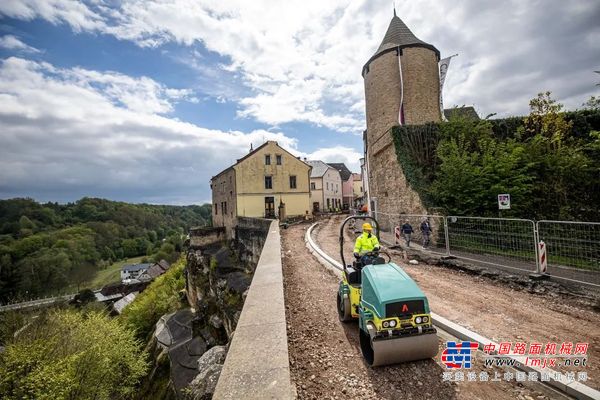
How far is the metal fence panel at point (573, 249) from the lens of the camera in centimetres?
569

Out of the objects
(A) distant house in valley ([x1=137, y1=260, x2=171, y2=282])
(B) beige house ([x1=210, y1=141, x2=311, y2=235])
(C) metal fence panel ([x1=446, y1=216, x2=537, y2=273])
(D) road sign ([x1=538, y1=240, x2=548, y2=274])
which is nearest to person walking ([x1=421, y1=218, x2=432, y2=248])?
(C) metal fence panel ([x1=446, y1=216, x2=537, y2=273])

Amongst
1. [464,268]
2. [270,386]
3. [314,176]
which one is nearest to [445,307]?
[464,268]

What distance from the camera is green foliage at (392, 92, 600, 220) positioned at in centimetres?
1097

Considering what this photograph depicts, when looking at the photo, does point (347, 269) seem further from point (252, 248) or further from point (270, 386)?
point (252, 248)

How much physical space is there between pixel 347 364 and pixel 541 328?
3397mm

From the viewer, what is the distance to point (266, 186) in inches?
1160

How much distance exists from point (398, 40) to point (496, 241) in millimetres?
18966

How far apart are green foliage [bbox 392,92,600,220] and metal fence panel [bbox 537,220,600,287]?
472 cm

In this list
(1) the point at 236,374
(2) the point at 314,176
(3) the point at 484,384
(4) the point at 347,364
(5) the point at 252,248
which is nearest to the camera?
(1) the point at 236,374

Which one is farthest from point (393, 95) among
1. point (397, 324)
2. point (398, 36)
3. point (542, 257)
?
point (397, 324)

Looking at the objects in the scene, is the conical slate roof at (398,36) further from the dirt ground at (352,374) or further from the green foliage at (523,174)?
the dirt ground at (352,374)

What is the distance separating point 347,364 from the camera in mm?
3314

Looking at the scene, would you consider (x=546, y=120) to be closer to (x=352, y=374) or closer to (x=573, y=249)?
(x=573, y=249)

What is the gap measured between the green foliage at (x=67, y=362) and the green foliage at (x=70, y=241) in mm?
60212
